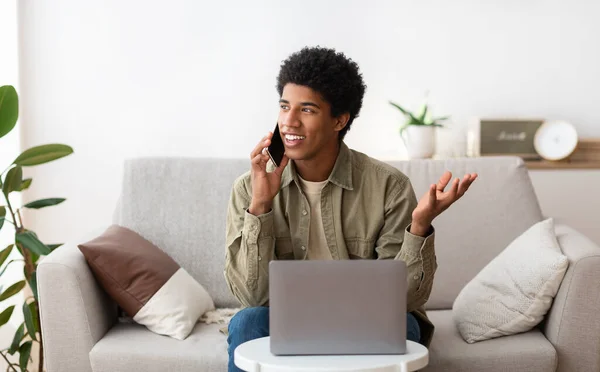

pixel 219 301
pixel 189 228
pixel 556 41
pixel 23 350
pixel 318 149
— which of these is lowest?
pixel 23 350

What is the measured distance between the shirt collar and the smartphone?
0.11 meters

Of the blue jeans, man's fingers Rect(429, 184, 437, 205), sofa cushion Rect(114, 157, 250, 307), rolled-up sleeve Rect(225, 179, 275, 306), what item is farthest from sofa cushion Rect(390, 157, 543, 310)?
man's fingers Rect(429, 184, 437, 205)

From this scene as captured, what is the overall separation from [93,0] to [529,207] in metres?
2.01

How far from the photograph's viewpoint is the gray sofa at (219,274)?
240 cm

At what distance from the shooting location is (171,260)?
2.79 m

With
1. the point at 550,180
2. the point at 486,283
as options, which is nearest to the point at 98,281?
the point at 486,283

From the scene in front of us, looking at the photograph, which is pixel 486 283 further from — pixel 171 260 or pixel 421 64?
pixel 421 64

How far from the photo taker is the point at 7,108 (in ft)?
9.26

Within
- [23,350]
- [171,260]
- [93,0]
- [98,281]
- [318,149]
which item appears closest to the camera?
[318,149]

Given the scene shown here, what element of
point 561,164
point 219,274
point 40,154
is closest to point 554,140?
point 561,164

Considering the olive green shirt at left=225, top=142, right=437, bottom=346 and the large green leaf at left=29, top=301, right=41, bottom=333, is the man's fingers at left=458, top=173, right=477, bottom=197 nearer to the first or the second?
the olive green shirt at left=225, top=142, right=437, bottom=346

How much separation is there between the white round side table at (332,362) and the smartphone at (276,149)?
0.58 metres

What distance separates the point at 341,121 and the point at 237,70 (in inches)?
56.9

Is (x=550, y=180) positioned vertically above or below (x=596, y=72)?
below
